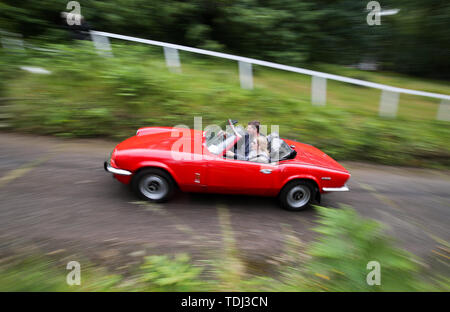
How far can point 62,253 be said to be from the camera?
3.47 meters

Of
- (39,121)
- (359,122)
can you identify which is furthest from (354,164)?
(39,121)

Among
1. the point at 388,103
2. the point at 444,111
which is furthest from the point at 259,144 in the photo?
the point at 444,111

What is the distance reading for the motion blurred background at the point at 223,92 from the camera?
3408 mm

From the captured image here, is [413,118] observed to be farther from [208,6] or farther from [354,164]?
[208,6]

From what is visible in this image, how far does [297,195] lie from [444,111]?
572 cm

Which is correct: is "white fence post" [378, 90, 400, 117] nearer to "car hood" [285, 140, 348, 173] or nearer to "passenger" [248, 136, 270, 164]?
"car hood" [285, 140, 348, 173]

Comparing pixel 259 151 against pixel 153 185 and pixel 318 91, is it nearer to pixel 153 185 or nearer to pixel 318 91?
pixel 153 185

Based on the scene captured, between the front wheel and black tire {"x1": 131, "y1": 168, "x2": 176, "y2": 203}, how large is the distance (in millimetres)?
1748

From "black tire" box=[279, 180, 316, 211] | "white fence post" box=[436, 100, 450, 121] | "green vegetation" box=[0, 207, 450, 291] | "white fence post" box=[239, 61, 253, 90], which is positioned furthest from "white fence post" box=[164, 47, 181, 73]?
"white fence post" box=[436, 100, 450, 121]

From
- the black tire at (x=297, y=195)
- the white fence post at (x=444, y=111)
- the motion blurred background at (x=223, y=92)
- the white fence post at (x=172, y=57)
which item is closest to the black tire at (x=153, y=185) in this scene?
the motion blurred background at (x=223, y=92)

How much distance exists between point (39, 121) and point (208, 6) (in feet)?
20.0

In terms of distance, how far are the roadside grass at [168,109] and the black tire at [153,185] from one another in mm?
2635

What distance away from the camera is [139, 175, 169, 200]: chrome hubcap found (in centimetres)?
460

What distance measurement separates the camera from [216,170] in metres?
4.57
